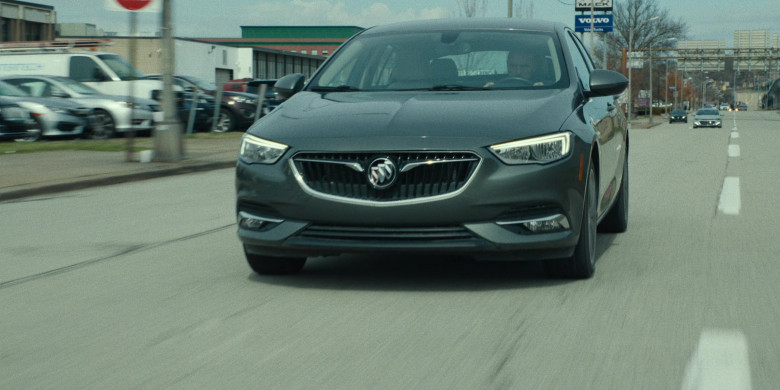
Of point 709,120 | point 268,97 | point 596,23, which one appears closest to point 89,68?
point 268,97

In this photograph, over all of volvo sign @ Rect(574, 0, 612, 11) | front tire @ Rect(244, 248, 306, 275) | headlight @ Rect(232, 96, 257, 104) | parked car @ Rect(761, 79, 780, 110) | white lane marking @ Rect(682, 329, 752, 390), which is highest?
parked car @ Rect(761, 79, 780, 110)

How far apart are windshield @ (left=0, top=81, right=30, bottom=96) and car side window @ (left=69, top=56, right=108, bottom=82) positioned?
3.83 meters

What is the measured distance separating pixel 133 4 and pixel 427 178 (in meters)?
9.46

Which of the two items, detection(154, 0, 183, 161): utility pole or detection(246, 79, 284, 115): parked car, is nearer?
detection(154, 0, 183, 161): utility pole

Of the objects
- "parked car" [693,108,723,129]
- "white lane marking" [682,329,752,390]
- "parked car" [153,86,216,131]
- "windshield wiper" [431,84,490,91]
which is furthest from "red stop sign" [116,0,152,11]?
"parked car" [693,108,723,129]

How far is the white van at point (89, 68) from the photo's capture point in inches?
973

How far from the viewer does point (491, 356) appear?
4211 mm

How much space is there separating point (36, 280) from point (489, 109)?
273 cm

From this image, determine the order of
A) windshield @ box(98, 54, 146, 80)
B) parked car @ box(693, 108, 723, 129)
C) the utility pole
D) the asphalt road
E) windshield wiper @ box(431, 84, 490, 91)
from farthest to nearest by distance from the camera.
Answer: parked car @ box(693, 108, 723, 129) → windshield @ box(98, 54, 146, 80) → the utility pole → windshield wiper @ box(431, 84, 490, 91) → the asphalt road

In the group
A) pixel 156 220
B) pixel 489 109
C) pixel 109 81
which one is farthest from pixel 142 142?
pixel 489 109

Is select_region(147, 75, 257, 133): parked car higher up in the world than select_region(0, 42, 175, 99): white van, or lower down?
lower down

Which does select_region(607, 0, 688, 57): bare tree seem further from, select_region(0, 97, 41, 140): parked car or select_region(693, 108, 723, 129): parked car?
select_region(0, 97, 41, 140): parked car

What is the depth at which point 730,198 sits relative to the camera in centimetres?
1078

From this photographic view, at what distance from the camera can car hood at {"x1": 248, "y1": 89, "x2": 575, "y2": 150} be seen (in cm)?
528
